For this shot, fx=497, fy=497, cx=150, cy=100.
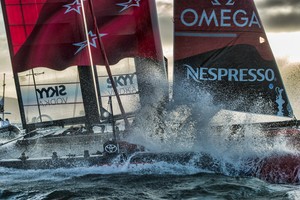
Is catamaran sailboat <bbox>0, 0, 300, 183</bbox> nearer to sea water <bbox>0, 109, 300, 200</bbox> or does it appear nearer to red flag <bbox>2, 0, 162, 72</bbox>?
red flag <bbox>2, 0, 162, 72</bbox>

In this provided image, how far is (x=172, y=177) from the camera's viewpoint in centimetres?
891

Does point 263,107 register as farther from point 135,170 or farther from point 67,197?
point 67,197

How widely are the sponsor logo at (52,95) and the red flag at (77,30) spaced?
590 mm

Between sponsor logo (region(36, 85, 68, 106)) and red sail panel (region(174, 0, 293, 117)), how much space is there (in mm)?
3529

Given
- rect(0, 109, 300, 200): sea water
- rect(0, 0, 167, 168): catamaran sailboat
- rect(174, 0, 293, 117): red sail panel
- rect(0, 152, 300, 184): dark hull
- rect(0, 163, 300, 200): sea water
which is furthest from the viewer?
rect(0, 0, 167, 168): catamaran sailboat

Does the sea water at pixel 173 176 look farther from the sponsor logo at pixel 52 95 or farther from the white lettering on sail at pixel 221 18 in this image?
the sponsor logo at pixel 52 95

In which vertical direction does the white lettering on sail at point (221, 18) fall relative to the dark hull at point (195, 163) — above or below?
above

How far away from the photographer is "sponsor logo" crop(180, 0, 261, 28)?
34.2 ft

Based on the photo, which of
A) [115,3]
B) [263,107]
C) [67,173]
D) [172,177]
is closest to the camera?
[172,177]

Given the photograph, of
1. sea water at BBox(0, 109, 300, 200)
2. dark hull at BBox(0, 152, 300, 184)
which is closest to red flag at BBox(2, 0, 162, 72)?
sea water at BBox(0, 109, 300, 200)

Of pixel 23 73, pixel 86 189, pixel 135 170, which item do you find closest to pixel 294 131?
pixel 135 170

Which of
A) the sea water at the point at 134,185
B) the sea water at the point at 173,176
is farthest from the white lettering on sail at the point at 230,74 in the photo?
the sea water at the point at 134,185

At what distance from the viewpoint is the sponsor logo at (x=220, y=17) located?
34.2ft

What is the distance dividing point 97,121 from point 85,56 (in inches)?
66.6
